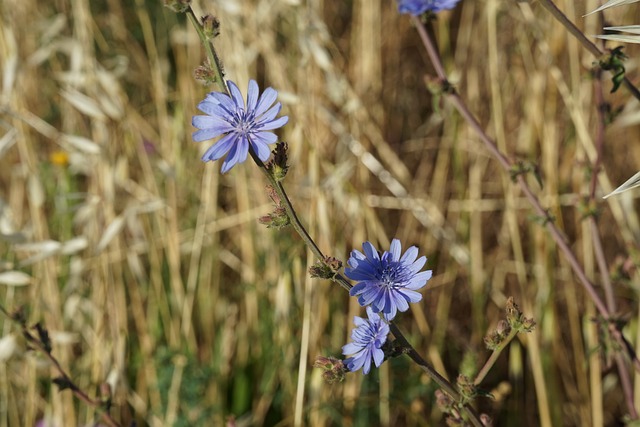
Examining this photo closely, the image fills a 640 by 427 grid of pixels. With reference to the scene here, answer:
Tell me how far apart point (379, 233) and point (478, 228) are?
51cm

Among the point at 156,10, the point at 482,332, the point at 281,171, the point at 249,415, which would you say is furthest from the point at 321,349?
the point at 156,10

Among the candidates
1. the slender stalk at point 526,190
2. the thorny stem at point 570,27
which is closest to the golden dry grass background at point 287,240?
the slender stalk at point 526,190

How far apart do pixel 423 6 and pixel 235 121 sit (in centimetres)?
73

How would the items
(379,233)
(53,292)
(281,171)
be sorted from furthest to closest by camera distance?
(379,233), (53,292), (281,171)

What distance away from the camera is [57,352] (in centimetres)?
256

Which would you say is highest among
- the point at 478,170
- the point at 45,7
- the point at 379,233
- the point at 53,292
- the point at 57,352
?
the point at 45,7

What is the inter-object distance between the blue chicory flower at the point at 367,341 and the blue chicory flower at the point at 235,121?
0.34 metres

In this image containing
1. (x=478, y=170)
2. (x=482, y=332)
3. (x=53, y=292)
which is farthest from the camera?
(x=478, y=170)

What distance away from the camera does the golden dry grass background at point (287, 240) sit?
7.79ft

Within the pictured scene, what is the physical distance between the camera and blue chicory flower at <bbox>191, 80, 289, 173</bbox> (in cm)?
117

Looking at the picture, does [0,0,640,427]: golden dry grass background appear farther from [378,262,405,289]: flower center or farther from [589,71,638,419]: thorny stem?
[378,262,405,289]: flower center

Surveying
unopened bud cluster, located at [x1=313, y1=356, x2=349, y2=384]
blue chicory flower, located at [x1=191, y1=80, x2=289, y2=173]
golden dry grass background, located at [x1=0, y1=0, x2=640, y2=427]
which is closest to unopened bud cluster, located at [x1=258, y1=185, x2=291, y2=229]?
blue chicory flower, located at [x1=191, y1=80, x2=289, y2=173]

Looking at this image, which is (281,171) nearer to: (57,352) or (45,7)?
(57,352)

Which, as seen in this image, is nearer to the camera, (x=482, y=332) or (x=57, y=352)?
(x=57, y=352)
